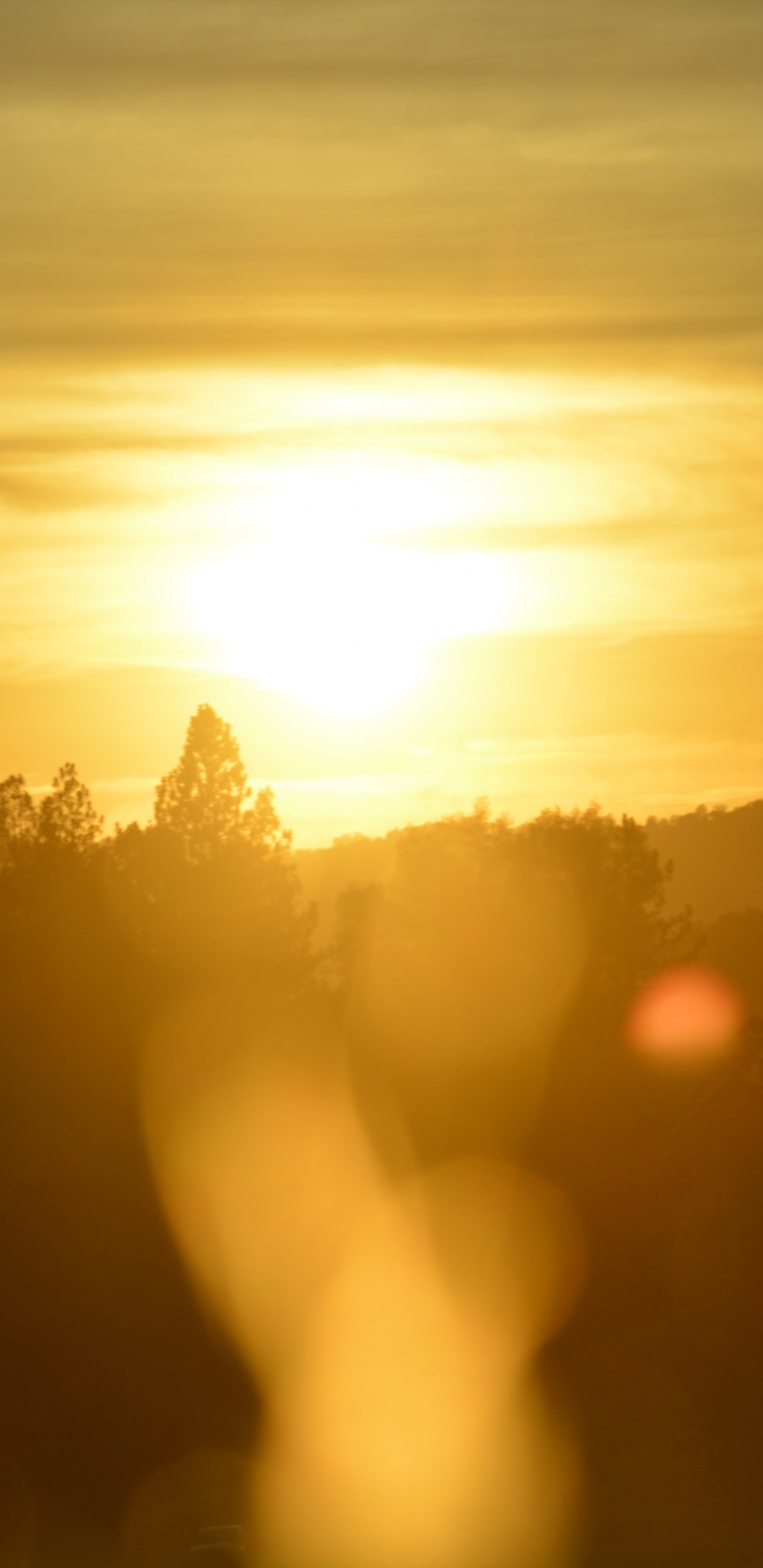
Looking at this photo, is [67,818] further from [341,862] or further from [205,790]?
[341,862]

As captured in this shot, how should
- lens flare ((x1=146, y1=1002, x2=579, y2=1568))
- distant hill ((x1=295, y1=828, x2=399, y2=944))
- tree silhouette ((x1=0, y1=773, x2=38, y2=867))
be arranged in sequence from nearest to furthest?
lens flare ((x1=146, y1=1002, x2=579, y2=1568)) → tree silhouette ((x1=0, y1=773, x2=38, y2=867)) → distant hill ((x1=295, y1=828, x2=399, y2=944))

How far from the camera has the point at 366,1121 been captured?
29.1m

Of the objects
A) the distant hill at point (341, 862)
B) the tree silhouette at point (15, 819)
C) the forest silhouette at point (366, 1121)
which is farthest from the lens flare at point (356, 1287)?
the distant hill at point (341, 862)

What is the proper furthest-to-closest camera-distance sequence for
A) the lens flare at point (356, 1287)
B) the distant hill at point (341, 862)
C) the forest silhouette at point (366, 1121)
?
the distant hill at point (341, 862)
the forest silhouette at point (366, 1121)
the lens flare at point (356, 1287)

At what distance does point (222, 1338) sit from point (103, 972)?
5.90m

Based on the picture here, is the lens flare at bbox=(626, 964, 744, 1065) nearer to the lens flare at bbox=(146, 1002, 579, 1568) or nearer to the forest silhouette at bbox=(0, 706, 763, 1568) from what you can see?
the forest silhouette at bbox=(0, 706, 763, 1568)

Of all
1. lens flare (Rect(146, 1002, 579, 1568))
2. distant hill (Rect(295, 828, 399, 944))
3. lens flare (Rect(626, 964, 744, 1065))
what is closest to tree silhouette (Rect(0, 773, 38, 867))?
lens flare (Rect(146, 1002, 579, 1568))

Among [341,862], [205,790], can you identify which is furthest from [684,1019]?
[341,862]

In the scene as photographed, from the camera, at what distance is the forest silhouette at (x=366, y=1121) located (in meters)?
23.6

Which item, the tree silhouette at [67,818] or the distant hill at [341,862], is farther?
the distant hill at [341,862]

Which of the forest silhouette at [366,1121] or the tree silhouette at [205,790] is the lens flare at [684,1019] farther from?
the tree silhouette at [205,790]

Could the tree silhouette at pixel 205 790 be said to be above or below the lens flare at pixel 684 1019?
above

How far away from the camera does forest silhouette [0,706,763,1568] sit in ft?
77.5

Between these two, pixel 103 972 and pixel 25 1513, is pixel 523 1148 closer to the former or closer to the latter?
pixel 103 972
